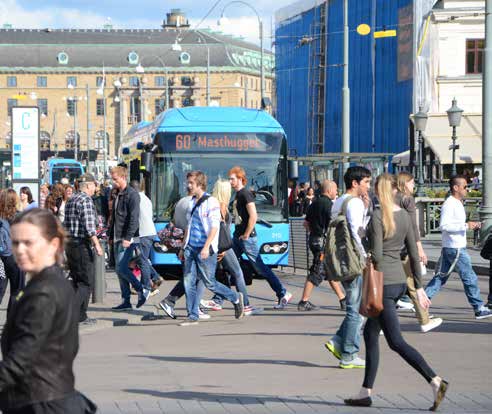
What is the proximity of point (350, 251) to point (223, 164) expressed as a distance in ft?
37.2

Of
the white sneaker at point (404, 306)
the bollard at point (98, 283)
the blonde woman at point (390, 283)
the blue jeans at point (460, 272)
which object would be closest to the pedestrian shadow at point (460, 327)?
the blue jeans at point (460, 272)

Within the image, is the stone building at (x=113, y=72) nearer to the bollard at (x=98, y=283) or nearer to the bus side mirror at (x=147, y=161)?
the bus side mirror at (x=147, y=161)

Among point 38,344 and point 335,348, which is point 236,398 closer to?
point 335,348

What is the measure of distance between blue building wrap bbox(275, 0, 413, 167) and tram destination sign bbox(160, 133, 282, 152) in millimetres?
26784

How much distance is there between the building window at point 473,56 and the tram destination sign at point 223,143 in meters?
28.6

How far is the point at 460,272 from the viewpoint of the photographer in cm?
1373

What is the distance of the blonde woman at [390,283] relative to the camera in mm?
8102

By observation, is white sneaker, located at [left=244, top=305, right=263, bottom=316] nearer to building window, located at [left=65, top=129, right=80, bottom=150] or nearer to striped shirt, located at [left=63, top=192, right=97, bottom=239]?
striped shirt, located at [left=63, top=192, right=97, bottom=239]

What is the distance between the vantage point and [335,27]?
199 feet

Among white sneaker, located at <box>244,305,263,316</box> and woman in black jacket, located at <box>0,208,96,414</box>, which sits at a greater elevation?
woman in black jacket, located at <box>0,208,96,414</box>

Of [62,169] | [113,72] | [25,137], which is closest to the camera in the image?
[25,137]

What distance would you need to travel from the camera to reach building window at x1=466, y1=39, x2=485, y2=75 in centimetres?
4775

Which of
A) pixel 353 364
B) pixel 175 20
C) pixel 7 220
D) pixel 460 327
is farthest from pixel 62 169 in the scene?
pixel 175 20

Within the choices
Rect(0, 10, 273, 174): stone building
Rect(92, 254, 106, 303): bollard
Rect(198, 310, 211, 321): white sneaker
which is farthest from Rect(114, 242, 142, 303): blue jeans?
Rect(0, 10, 273, 174): stone building
